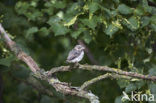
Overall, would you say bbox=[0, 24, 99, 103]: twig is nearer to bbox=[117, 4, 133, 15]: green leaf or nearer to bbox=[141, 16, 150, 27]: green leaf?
bbox=[117, 4, 133, 15]: green leaf

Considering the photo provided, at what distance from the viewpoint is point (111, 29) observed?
614 cm

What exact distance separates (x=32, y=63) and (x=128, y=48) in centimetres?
156

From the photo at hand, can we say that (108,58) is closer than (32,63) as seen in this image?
No

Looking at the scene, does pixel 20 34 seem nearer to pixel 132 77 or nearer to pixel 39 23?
pixel 39 23

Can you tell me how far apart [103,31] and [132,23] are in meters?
0.49

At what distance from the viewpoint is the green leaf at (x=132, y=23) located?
20.2 feet

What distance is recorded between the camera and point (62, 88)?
5.58 m

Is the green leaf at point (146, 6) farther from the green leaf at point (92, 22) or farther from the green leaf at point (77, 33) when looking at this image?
the green leaf at point (77, 33)

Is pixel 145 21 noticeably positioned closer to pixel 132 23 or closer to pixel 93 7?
pixel 132 23

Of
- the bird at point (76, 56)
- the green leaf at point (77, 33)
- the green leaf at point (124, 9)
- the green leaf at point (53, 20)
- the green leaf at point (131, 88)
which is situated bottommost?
the green leaf at point (131, 88)

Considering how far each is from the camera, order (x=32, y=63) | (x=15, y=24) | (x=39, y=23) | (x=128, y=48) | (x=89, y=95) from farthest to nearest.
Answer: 1. (x=15, y=24)
2. (x=39, y=23)
3. (x=128, y=48)
4. (x=32, y=63)
5. (x=89, y=95)

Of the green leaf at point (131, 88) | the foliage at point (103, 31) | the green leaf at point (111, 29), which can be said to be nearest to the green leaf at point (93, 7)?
the foliage at point (103, 31)

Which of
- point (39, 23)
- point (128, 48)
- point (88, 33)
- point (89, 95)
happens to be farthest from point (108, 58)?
point (89, 95)

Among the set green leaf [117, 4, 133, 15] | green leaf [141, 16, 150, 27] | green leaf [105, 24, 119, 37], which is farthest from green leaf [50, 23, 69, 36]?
green leaf [141, 16, 150, 27]
